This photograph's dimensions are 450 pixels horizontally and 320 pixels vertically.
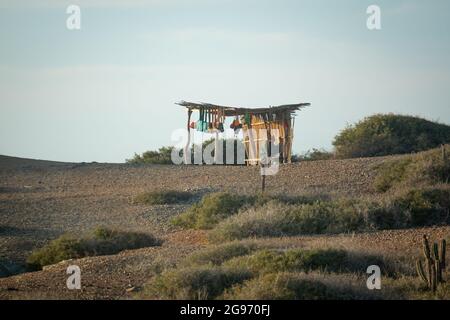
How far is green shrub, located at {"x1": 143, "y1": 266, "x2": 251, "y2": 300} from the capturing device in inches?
392

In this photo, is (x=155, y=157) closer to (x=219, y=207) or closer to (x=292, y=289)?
(x=219, y=207)

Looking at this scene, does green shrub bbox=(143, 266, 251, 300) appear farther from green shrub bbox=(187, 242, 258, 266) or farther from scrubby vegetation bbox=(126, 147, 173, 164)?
scrubby vegetation bbox=(126, 147, 173, 164)

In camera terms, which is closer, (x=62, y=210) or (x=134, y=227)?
(x=134, y=227)

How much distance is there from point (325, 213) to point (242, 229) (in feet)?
6.08

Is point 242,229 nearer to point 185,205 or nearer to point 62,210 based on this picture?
point 185,205

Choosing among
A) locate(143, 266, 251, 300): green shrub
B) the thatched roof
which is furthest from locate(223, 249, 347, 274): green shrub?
the thatched roof

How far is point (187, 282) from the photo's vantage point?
1014cm

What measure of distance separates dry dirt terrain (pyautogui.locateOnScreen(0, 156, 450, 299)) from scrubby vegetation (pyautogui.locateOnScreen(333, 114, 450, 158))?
3704 mm
